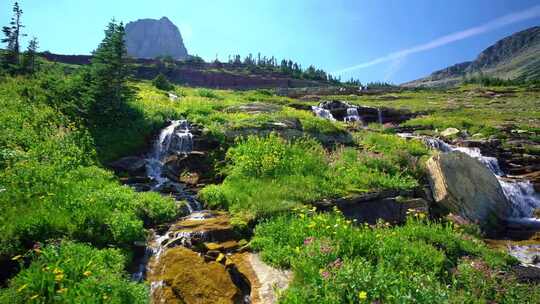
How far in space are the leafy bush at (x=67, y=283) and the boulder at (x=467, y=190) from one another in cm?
1153

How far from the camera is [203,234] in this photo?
941cm

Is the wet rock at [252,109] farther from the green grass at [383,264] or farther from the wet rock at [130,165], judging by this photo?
the green grass at [383,264]

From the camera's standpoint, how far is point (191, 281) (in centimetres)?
735

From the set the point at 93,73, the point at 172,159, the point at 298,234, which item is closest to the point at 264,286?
the point at 298,234

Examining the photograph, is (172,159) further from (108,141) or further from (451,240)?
(451,240)

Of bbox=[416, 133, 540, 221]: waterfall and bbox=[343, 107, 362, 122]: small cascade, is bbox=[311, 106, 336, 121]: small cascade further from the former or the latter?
bbox=[416, 133, 540, 221]: waterfall

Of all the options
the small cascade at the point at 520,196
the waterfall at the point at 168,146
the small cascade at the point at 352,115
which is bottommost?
the small cascade at the point at 520,196

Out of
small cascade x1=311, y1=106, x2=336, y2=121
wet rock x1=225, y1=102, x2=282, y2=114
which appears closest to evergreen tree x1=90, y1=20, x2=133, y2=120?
wet rock x1=225, y1=102, x2=282, y2=114

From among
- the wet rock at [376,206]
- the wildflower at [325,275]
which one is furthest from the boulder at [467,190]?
the wildflower at [325,275]

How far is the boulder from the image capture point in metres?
13.8

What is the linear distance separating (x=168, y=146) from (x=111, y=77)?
15.7 ft

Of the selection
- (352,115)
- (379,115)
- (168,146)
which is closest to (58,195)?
(168,146)

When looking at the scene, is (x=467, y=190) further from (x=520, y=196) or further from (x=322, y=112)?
(x=322, y=112)

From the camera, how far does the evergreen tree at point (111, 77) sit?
17.9 metres
